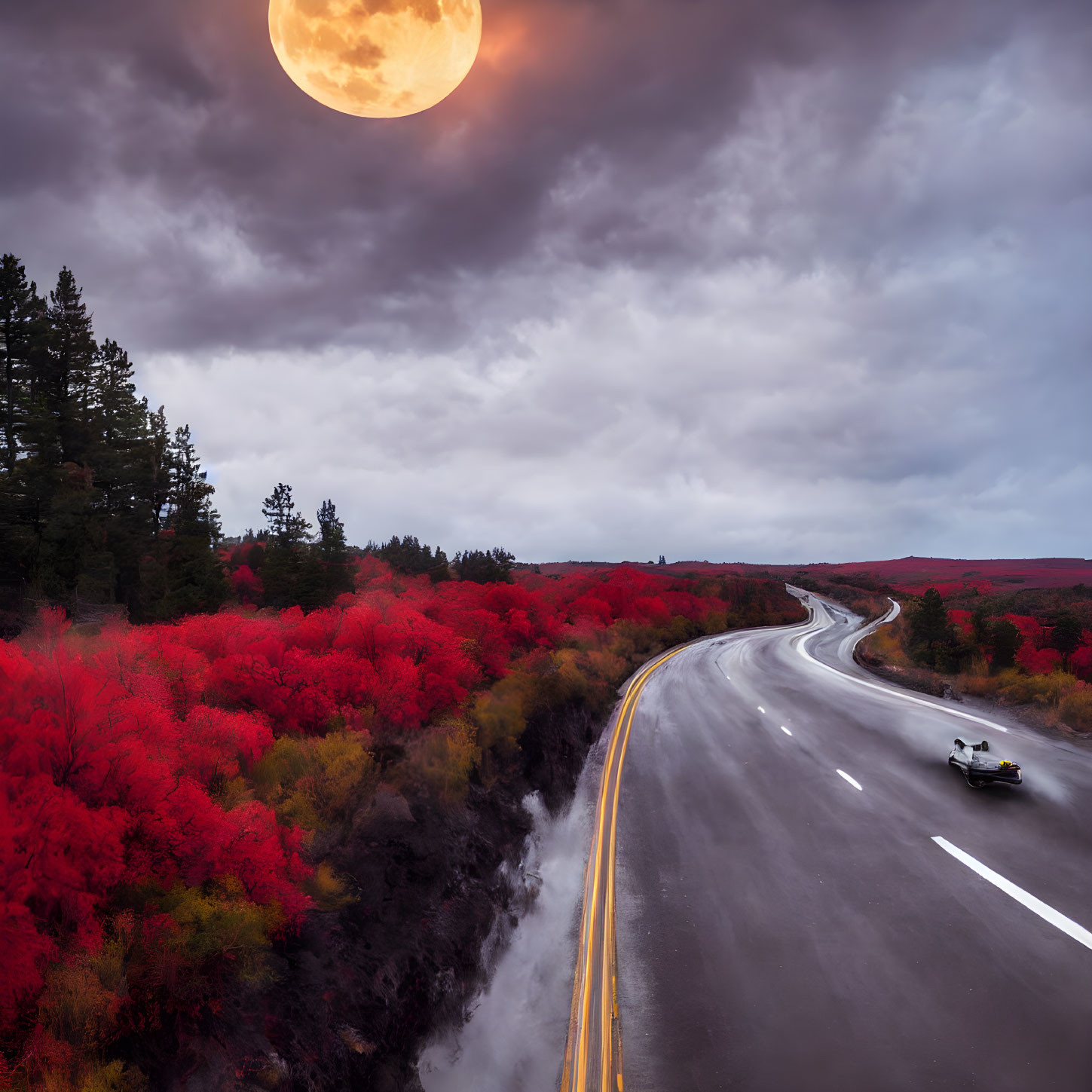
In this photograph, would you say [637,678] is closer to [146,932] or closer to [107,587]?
[146,932]

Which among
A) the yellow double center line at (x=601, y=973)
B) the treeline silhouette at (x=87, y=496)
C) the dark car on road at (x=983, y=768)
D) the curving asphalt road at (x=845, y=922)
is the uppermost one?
the treeline silhouette at (x=87, y=496)

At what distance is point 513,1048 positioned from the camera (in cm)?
934

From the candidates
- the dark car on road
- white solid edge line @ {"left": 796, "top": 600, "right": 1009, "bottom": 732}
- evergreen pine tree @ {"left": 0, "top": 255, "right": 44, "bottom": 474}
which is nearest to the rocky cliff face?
the dark car on road

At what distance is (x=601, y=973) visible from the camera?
9820mm

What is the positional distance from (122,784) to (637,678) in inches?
1077

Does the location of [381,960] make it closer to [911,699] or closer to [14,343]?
[911,699]

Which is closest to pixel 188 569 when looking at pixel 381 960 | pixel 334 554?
pixel 334 554

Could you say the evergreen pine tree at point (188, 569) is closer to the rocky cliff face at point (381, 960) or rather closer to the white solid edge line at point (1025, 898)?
the rocky cliff face at point (381, 960)

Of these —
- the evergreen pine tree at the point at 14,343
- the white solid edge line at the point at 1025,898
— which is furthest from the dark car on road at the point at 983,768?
the evergreen pine tree at the point at 14,343

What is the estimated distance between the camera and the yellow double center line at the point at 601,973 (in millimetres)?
8195

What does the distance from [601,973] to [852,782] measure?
1010 cm

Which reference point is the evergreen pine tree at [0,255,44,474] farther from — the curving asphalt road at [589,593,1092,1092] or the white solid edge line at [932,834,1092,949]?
the white solid edge line at [932,834,1092,949]

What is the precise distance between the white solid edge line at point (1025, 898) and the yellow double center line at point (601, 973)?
724 centimetres

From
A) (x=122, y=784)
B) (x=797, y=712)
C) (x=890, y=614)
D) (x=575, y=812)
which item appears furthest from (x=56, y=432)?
(x=890, y=614)
